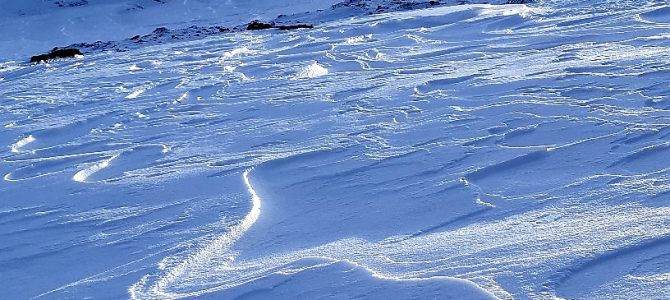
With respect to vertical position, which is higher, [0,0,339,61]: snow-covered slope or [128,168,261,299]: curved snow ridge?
[0,0,339,61]: snow-covered slope

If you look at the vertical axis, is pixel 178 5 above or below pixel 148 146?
above

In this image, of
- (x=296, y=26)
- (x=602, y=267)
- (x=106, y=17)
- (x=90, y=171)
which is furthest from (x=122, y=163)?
(x=106, y=17)

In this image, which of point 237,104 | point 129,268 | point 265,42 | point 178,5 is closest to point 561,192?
point 129,268

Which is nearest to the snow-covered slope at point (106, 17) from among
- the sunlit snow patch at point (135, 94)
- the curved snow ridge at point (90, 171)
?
the sunlit snow patch at point (135, 94)

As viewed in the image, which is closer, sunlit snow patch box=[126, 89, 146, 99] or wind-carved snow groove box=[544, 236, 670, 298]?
wind-carved snow groove box=[544, 236, 670, 298]

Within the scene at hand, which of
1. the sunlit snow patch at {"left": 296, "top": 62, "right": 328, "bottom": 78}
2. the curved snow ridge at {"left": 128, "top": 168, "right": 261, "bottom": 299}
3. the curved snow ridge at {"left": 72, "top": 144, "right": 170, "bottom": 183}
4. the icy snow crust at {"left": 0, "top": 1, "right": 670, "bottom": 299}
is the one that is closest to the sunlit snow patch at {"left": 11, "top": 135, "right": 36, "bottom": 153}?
the icy snow crust at {"left": 0, "top": 1, "right": 670, "bottom": 299}

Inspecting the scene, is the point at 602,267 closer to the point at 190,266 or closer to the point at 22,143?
Result: the point at 190,266

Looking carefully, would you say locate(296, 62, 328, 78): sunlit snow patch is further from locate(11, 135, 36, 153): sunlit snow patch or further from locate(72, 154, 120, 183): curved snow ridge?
locate(72, 154, 120, 183): curved snow ridge

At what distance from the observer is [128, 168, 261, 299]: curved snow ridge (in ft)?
7.66

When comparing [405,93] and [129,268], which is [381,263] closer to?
[129,268]

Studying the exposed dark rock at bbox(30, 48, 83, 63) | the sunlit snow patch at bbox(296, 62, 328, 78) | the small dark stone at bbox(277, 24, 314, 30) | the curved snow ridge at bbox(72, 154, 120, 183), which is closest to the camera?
the curved snow ridge at bbox(72, 154, 120, 183)

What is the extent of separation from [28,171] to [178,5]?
39.4 ft

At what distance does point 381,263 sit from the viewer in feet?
7.73

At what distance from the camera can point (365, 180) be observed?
3.24 meters
